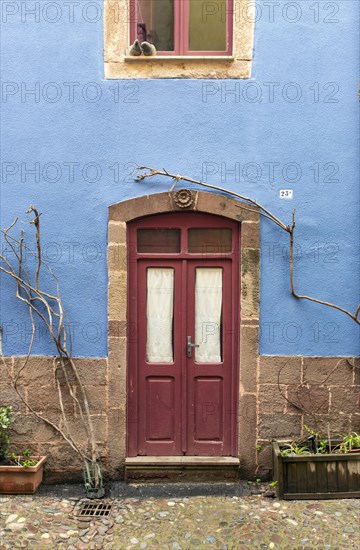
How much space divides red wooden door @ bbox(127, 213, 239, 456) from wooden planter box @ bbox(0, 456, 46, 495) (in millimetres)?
924

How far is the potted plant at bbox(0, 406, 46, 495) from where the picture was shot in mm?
4422

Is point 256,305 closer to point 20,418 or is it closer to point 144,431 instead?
point 144,431

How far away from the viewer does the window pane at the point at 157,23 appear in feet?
15.8

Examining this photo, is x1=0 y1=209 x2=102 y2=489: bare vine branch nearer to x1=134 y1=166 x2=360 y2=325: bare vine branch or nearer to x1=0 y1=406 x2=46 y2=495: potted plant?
x1=0 y1=406 x2=46 y2=495: potted plant

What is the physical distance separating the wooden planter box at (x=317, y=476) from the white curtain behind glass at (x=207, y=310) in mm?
1141

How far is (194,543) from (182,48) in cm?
417

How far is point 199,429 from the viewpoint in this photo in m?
4.87

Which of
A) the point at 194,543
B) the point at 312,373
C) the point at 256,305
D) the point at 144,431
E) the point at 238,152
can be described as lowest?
the point at 194,543

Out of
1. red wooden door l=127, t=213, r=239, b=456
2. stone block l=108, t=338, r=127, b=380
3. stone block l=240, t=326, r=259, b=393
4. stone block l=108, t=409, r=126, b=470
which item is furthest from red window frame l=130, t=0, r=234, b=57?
stone block l=108, t=409, r=126, b=470

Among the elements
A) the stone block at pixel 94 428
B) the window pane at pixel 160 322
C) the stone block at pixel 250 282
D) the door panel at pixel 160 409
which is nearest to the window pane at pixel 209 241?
the stone block at pixel 250 282

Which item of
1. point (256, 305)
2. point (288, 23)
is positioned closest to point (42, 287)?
point (256, 305)

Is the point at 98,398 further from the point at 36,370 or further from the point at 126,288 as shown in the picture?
the point at 126,288

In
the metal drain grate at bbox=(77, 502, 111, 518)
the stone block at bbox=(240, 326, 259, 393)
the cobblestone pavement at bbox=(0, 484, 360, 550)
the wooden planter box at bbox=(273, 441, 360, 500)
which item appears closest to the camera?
the cobblestone pavement at bbox=(0, 484, 360, 550)

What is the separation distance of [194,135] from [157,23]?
116 cm
